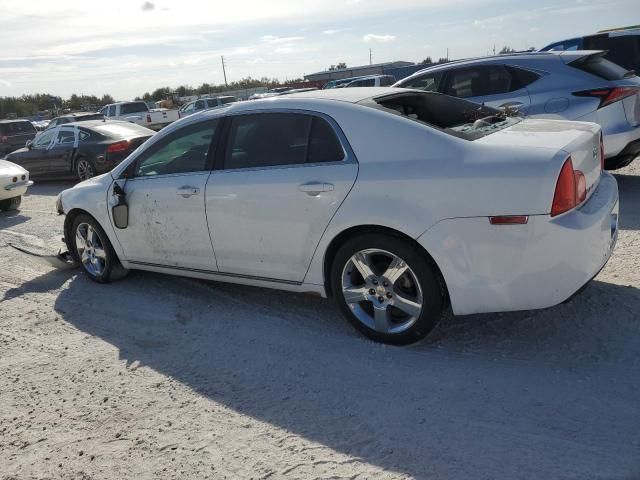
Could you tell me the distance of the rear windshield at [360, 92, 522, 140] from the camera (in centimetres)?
400

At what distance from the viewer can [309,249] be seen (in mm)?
3900

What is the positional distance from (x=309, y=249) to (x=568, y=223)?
162 cm

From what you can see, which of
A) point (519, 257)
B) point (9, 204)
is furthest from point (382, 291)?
point (9, 204)

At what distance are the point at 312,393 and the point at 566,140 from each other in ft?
6.97

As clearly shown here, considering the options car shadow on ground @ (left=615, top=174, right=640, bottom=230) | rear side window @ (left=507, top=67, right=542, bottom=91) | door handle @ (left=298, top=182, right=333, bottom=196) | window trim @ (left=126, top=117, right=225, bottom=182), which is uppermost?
rear side window @ (left=507, top=67, right=542, bottom=91)

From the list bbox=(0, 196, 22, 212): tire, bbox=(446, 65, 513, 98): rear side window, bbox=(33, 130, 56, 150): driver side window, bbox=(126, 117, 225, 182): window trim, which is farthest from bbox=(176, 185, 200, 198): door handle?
bbox=(33, 130, 56, 150): driver side window

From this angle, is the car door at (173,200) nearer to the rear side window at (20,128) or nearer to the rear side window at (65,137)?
the rear side window at (65,137)

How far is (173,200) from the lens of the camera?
4.61 m

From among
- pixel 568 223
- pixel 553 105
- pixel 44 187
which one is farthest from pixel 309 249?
pixel 44 187

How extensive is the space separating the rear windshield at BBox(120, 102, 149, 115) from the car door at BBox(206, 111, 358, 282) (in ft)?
74.5

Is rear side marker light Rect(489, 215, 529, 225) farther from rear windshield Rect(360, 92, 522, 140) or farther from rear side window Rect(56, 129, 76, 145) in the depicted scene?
rear side window Rect(56, 129, 76, 145)

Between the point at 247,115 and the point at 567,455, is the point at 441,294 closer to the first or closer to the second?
the point at 567,455

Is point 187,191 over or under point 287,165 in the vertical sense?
under

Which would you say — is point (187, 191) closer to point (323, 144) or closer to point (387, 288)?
point (323, 144)
